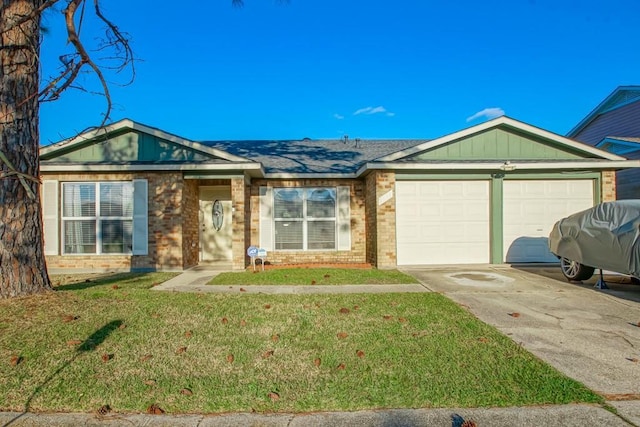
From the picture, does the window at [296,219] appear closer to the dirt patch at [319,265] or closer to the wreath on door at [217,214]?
the dirt patch at [319,265]

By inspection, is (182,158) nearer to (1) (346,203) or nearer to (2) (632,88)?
(1) (346,203)

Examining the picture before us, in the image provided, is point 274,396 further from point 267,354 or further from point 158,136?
point 158,136

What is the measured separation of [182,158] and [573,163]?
34.9 feet

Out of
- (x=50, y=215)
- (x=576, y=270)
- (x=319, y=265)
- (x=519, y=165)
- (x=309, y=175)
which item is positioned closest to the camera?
(x=576, y=270)

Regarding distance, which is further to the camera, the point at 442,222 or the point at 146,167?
the point at 442,222

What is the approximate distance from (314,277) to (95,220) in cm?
628

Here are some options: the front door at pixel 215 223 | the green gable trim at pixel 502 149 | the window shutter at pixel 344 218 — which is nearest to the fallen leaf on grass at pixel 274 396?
the window shutter at pixel 344 218

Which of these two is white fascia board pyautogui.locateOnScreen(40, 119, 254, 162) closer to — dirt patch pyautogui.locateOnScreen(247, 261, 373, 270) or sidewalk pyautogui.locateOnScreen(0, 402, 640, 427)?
dirt patch pyautogui.locateOnScreen(247, 261, 373, 270)

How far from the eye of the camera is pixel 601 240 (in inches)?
259

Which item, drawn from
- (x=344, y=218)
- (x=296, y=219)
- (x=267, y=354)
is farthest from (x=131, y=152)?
(x=267, y=354)

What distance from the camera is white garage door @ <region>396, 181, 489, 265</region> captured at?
1005cm

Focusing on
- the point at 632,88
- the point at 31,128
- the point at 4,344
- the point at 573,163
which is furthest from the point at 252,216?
the point at 632,88

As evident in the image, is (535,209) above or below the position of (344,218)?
above

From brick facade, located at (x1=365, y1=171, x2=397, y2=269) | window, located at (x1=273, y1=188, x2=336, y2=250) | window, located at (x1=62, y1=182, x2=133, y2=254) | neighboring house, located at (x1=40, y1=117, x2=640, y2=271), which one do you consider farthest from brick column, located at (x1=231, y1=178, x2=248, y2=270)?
brick facade, located at (x1=365, y1=171, x2=397, y2=269)
